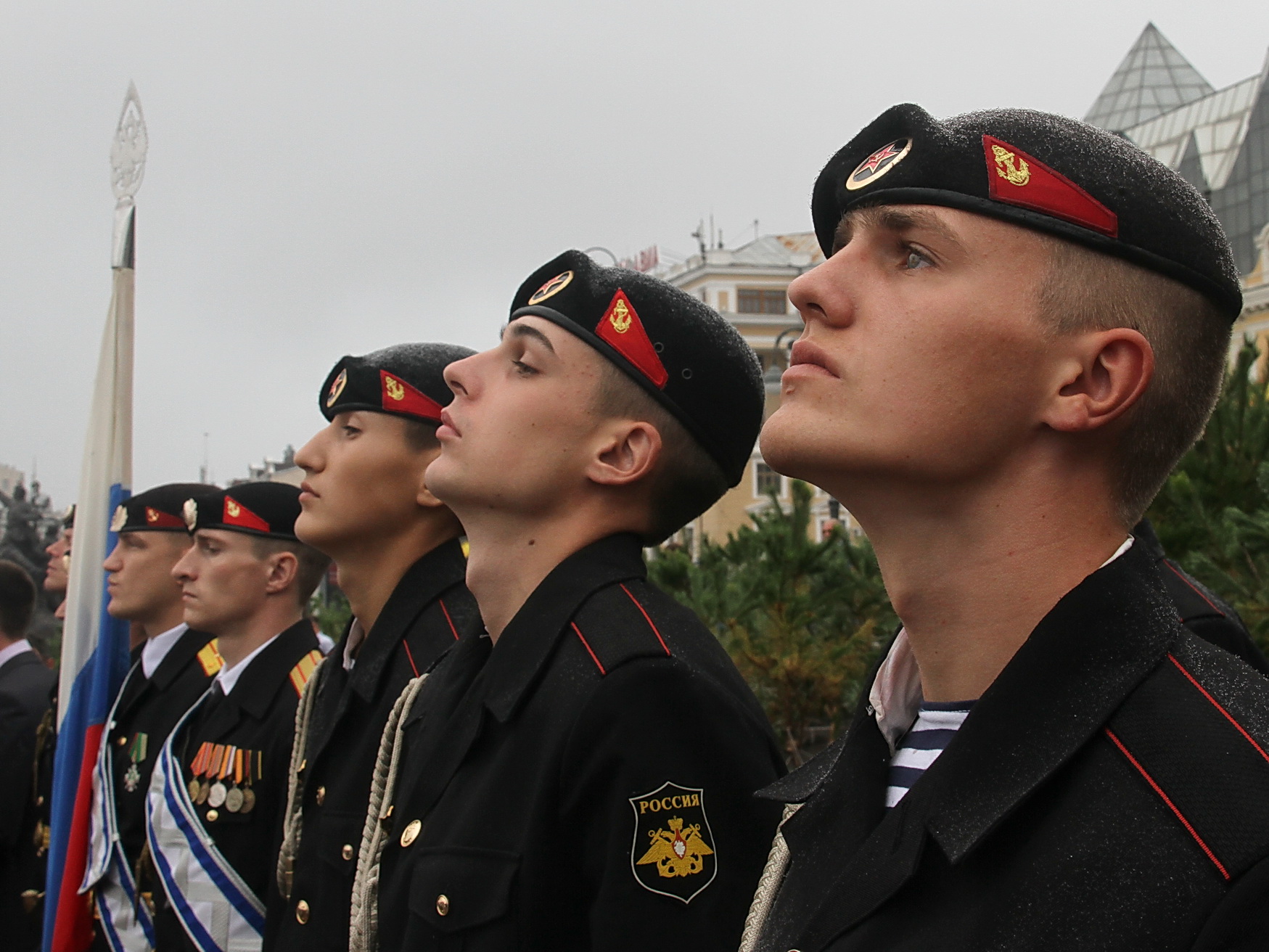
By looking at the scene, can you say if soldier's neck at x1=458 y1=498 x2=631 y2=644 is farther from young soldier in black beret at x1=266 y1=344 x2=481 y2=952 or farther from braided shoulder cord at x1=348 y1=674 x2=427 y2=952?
young soldier in black beret at x1=266 y1=344 x2=481 y2=952

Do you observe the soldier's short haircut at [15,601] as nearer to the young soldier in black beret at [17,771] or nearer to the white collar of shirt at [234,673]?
the young soldier in black beret at [17,771]

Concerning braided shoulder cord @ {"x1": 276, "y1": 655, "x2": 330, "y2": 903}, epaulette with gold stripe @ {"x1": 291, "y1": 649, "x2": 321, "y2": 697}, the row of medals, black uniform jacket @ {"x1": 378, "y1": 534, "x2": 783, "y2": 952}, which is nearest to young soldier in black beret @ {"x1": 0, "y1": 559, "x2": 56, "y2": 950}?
the row of medals

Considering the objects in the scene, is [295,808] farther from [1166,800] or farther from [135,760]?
[1166,800]

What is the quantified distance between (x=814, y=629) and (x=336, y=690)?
4.12m

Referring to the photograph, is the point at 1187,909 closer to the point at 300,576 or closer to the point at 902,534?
the point at 902,534

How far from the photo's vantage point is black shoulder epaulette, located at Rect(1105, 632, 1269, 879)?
3.75 ft

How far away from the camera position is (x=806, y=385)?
1.64 metres

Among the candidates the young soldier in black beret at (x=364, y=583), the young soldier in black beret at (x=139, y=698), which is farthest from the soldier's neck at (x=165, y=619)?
the young soldier in black beret at (x=364, y=583)

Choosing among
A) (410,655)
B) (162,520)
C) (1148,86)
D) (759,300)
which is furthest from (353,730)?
(759,300)

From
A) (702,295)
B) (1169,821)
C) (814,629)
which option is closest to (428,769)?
(1169,821)

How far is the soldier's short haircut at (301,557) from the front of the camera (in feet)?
16.2

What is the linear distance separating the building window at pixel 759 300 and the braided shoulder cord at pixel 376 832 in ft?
182

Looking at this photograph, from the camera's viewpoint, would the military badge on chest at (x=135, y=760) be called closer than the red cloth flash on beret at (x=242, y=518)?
Yes

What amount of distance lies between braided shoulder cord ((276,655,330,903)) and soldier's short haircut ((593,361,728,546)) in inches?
54.3
